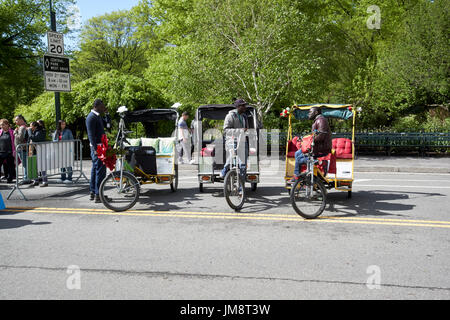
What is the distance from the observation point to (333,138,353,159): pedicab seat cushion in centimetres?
888

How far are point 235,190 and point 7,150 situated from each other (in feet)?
25.5

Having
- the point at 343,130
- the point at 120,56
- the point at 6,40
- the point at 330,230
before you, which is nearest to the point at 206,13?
the point at 343,130

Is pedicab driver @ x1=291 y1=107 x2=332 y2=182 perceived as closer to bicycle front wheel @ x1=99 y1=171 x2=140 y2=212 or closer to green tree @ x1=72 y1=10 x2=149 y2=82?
bicycle front wheel @ x1=99 y1=171 x2=140 y2=212

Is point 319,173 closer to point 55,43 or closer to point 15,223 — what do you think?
point 15,223

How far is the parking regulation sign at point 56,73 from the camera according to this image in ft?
37.9

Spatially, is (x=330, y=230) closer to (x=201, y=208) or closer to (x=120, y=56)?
(x=201, y=208)

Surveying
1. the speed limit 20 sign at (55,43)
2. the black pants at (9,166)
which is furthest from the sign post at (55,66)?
the black pants at (9,166)

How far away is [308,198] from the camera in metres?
7.02

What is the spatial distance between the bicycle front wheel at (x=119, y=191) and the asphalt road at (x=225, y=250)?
0.20 metres

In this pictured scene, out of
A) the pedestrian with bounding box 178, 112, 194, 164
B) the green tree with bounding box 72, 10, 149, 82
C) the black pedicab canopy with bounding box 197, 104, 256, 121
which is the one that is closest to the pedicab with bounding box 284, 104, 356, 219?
the black pedicab canopy with bounding box 197, 104, 256, 121

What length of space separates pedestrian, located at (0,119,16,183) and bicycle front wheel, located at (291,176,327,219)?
9021mm

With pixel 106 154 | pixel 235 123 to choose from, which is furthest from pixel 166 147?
pixel 235 123

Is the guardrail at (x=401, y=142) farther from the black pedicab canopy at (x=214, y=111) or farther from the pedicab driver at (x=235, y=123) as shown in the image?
the pedicab driver at (x=235, y=123)

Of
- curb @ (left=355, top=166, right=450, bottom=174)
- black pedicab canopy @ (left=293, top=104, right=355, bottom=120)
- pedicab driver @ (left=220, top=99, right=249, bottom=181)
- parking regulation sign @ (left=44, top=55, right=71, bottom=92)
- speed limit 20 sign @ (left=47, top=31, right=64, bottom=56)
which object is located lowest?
curb @ (left=355, top=166, right=450, bottom=174)
